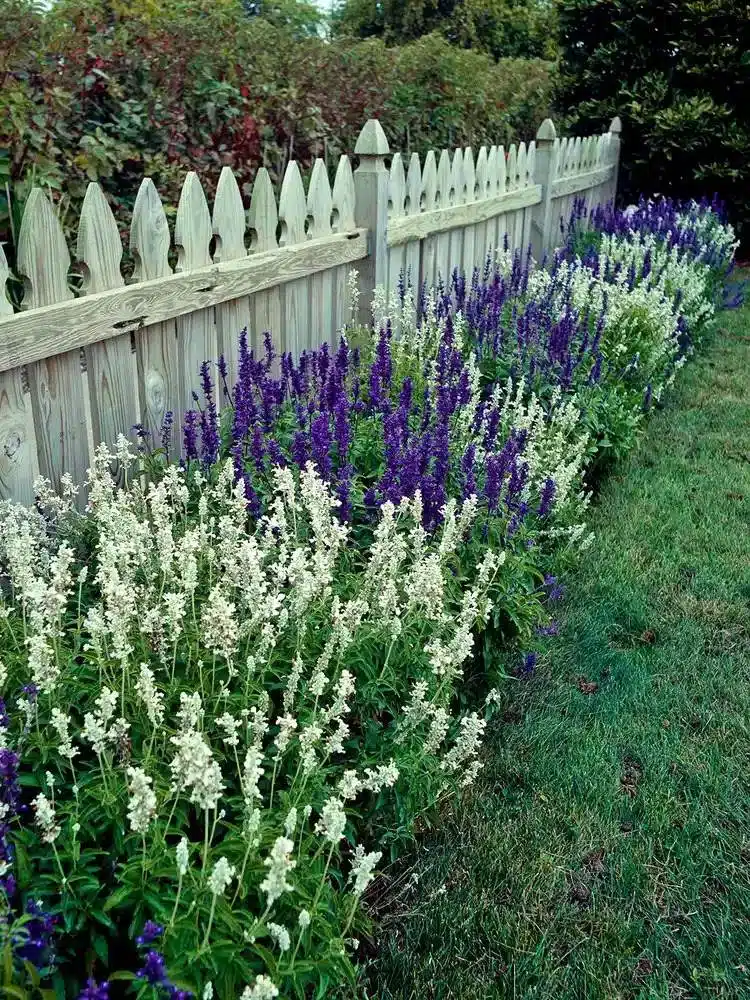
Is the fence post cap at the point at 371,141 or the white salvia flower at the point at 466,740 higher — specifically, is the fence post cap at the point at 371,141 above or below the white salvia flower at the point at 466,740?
above

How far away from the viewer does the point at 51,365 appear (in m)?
3.10

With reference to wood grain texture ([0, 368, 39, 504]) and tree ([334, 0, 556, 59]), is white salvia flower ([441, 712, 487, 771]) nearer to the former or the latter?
wood grain texture ([0, 368, 39, 504])

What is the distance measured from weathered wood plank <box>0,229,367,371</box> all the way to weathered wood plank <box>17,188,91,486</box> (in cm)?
1

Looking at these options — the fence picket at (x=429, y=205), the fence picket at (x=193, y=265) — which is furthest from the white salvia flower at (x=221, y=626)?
the fence picket at (x=429, y=205)

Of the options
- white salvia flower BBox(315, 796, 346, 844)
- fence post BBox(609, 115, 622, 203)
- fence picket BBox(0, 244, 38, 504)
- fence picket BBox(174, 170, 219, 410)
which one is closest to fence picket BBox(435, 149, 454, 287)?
fence picket BBox(174, 170, 219, 410)

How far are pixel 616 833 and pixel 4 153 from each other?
335 centimetres

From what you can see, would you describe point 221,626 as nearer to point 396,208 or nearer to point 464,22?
point 396,208

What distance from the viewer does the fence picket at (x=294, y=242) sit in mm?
4434

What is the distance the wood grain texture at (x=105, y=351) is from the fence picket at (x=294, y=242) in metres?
1.22

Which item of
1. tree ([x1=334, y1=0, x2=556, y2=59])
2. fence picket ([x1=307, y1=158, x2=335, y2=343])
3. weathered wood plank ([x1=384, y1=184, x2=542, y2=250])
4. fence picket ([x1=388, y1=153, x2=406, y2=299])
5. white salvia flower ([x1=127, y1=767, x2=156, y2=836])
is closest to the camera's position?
white salvia flower ([x1=127, y1=767, x2=156, y2=836])

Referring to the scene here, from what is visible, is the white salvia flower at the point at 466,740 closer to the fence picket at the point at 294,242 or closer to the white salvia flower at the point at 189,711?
the white salvia flower at the point at 189,711

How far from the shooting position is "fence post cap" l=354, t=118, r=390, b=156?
16.4 ft

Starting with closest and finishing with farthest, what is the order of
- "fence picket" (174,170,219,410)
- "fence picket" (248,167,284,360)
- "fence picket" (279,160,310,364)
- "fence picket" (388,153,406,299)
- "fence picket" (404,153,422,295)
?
"fence picket" (174,170,219,410)
"fence picket" (248,167,284,360)
"fence picket" (279,160,310,364)
"fence picket" (388,153,406,299)
"fence picket" (404,153,422,295)

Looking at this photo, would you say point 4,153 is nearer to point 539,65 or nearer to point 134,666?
point 134,666
